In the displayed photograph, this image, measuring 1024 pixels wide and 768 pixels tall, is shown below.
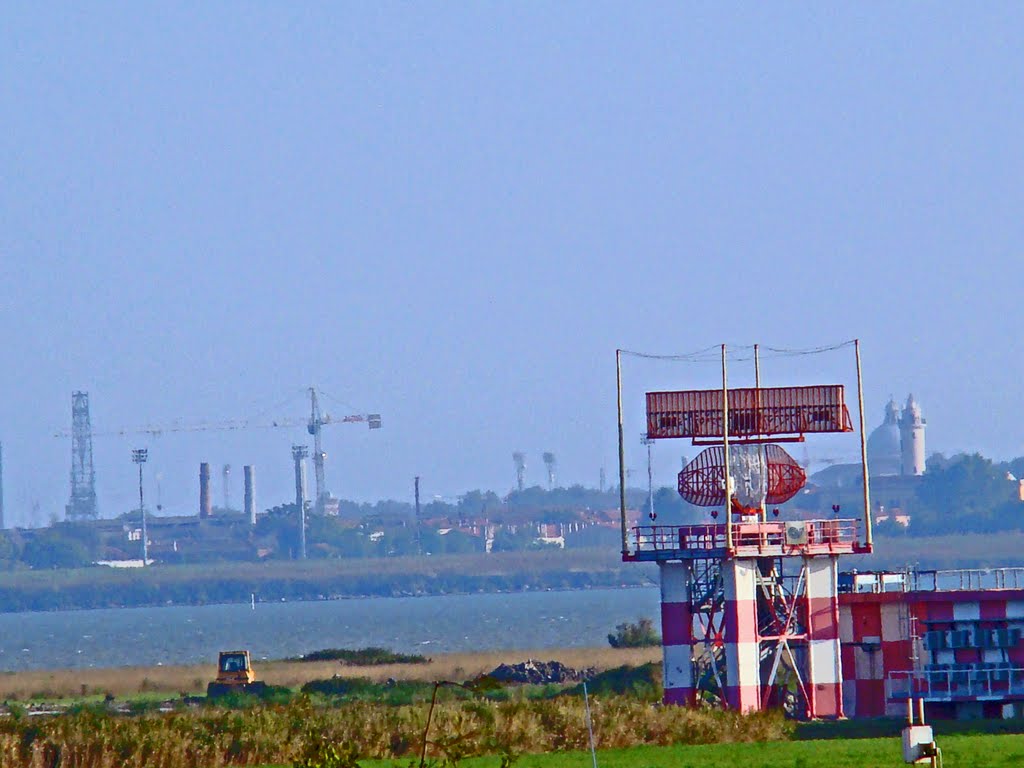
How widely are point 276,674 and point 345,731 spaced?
47.6m

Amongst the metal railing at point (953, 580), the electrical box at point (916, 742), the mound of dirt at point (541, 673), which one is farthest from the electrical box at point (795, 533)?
the electrical box at point (916, 742)

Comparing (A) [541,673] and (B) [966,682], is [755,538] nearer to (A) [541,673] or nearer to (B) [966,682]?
(B) [966,682]

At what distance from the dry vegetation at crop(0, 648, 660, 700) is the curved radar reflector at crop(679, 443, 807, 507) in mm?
29631

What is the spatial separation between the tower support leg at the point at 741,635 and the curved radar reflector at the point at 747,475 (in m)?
2.62

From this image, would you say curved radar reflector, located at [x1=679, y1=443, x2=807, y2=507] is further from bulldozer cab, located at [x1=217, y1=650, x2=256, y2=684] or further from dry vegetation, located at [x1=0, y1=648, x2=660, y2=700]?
dry vegetation, located at [x1=0, y1=648, x2=660, y2=700]

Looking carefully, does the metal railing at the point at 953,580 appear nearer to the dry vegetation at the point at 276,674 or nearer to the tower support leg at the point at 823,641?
the tower support leg at the point at 823,641

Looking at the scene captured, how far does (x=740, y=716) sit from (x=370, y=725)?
962 cm

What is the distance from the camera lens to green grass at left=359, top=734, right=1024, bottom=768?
1703 inches

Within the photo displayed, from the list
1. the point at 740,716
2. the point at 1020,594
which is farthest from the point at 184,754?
the point at 1020,594

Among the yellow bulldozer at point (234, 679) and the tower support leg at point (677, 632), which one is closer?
the tower support leg at point (677, 632)

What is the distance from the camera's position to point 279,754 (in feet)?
161

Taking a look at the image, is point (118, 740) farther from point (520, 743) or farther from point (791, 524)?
point (791, 524)

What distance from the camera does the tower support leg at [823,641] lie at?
59.1m

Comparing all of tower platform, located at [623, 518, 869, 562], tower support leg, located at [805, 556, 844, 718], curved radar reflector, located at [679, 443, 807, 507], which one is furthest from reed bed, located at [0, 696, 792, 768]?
curved radar reflector, located at [679, 443, 807, 507]
